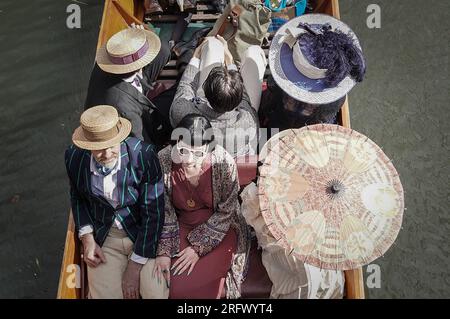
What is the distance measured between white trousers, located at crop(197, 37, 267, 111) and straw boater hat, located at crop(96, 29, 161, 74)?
391mm

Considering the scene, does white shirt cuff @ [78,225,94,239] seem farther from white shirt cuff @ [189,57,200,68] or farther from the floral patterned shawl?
white shirt cuff @ [189,57,200,68]

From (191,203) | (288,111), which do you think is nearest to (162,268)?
(191,203)

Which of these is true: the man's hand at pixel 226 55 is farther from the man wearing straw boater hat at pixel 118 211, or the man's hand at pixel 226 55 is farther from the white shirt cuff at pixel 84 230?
the white shirt cuff at pixel 84 230

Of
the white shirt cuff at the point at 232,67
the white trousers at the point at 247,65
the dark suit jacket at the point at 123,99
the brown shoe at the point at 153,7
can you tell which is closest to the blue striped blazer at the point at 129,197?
the dark suit jacket at the point at 123,99

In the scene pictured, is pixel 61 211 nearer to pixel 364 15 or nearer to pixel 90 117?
pixel 90 117

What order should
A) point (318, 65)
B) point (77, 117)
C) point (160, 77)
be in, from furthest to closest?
point (77, 117) < point (160, 77) < point (318, 65)

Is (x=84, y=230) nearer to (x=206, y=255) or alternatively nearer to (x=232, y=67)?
(x=206, y=255)

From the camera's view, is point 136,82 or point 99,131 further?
point 136,82

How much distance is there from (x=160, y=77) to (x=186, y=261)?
1785 mm

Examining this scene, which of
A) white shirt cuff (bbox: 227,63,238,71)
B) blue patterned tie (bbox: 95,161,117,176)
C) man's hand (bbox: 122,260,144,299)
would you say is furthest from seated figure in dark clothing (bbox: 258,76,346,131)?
man's hand (bbox: 122,260,144,299)

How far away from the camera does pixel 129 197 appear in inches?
96.2

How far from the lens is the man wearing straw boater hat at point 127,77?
270cm

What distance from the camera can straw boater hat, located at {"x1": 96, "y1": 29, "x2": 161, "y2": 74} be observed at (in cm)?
269

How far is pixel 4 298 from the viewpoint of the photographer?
11.0ft
